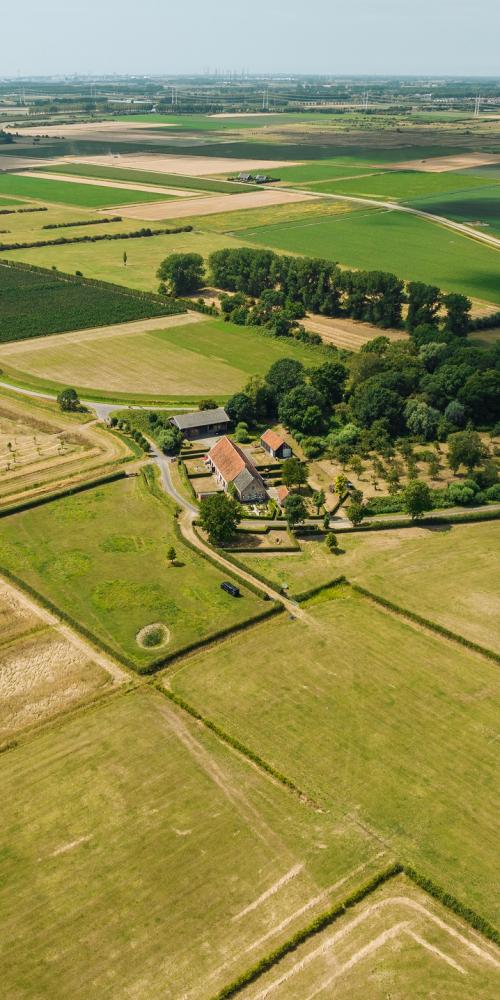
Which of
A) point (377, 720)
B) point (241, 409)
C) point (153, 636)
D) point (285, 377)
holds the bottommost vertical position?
point (377, 720)

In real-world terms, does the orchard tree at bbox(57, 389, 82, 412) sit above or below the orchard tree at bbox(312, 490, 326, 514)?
above

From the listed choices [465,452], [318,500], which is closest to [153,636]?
[318,500]

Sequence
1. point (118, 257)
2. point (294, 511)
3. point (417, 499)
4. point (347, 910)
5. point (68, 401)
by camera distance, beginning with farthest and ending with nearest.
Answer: point (118, 257) → point (68, 401) → point (417, 499) → point (294, 511) → point (347, 910)

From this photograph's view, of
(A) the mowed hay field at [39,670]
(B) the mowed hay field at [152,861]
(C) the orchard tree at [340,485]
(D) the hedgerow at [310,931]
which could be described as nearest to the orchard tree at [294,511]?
(C) the orchard tree at [340,485]

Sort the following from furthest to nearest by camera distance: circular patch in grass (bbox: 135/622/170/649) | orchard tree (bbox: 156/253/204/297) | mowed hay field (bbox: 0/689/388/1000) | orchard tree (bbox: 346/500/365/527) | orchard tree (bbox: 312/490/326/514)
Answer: orchard tree (bbox: 156/253/204/297)
orchard tree (bbox: 312/490/326/514)
orchard tree (bbox: 346/500/365/527)
circular patch in grass (bbox: 135/622/170/649)
mowed hay field (bbox: 0/689/388/1000)

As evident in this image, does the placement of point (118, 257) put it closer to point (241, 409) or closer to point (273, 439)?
point (241, 409)

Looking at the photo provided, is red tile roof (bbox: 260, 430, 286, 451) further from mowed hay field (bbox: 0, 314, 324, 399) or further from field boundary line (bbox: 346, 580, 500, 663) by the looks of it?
field boundary line (bbox: 346, 580, 500, 663)

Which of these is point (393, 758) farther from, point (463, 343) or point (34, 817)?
point (463, 343)

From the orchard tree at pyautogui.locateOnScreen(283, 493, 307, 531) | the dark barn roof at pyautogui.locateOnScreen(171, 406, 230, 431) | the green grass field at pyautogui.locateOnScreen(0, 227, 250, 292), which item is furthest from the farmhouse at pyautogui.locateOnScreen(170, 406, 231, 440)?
the green grass field at pyautogui.locateOnScreen(0, 227, 250, 292)
